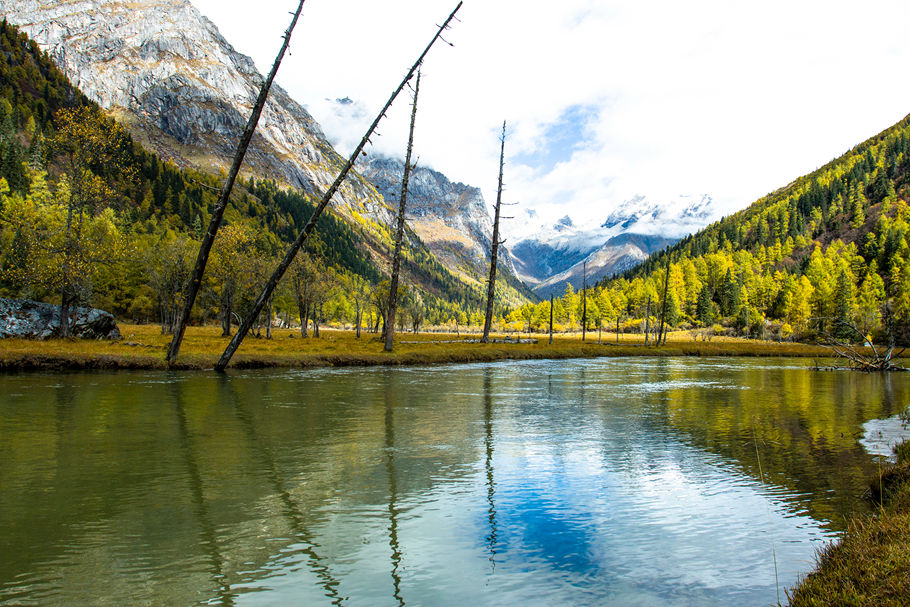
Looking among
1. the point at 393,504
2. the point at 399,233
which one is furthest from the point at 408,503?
the point at 399,233

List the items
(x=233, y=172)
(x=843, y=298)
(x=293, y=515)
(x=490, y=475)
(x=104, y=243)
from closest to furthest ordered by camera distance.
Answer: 1. (x=293, y=515)
2. (x=490, y=475)
3. (x=233, y=172)
4. (x=104, y=243)
5. (x=843, y=298)

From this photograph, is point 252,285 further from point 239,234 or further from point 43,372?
point 43,372

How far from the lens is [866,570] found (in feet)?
15.0

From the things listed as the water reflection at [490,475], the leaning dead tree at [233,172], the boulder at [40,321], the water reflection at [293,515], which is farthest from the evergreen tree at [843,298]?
the water reflection at [293,515]

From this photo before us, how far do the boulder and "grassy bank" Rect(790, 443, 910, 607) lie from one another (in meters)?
43.4

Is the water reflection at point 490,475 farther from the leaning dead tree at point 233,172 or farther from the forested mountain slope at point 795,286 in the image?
the forested mountain slope at point 795,286

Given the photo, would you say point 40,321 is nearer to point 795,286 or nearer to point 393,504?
point 393,504

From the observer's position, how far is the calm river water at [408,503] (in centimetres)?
511

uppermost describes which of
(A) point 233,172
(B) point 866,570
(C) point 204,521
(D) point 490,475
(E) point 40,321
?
(A) point 233,172

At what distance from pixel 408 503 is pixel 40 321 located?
40.9 metres

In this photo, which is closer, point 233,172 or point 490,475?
point 490,475

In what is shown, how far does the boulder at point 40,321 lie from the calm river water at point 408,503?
2481cm

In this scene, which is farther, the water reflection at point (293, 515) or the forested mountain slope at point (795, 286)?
the forested mountain slope at point (795, 286)

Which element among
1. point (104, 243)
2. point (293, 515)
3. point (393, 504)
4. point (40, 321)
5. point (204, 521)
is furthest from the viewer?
point (104, 243)
